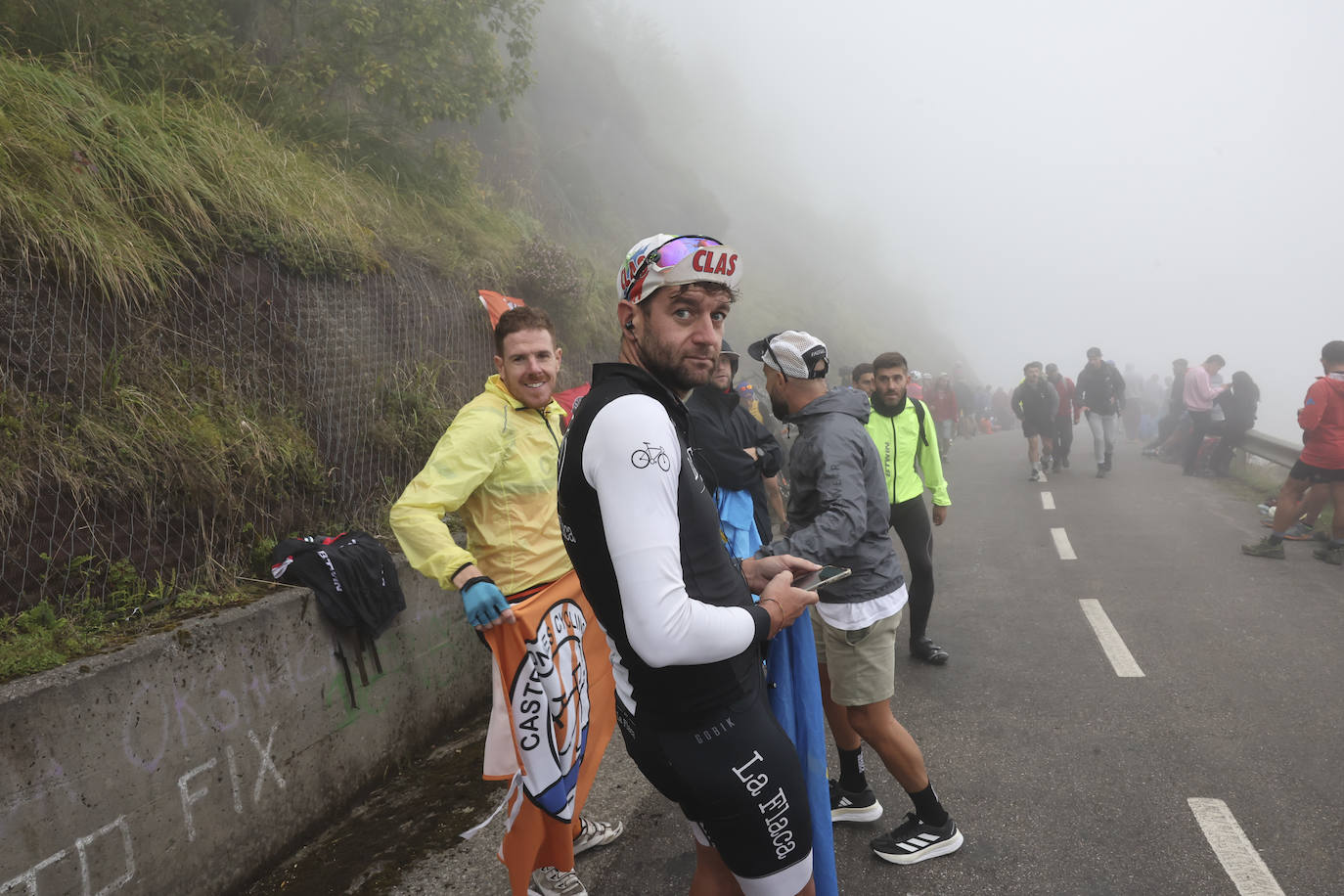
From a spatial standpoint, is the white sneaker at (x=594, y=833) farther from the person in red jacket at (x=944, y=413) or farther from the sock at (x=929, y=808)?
the person in red jacket at (x=944, y=413)

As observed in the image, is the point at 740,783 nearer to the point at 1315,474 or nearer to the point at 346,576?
the point at 346,576

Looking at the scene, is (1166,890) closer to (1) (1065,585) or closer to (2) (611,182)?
(1) (1065,585)

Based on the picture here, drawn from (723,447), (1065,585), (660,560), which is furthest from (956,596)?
(660,560)

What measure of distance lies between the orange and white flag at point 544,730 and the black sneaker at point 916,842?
1254mm

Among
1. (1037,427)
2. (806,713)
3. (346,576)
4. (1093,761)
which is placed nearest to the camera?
(806,713)

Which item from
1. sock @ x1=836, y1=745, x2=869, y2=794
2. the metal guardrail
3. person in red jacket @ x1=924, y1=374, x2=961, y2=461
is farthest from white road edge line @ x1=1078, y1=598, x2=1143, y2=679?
person in red jacket @ x1=924, y1=374, x2=961, y2=461

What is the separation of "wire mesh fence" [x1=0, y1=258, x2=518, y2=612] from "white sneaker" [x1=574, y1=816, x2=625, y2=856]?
6.71 feet

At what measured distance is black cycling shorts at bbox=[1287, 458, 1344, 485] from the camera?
7.30 metres

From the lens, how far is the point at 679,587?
5.12ft

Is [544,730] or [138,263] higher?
[138,263]

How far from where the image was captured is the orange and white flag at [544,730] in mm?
2867

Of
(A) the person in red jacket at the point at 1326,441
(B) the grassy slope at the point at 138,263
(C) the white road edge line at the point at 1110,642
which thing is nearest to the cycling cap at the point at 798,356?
(B) the grassy slope at the point at 138,263

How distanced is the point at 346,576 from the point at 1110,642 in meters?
5.16

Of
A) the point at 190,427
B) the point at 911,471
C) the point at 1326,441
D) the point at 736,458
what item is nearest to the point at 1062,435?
the point at 1326,441
